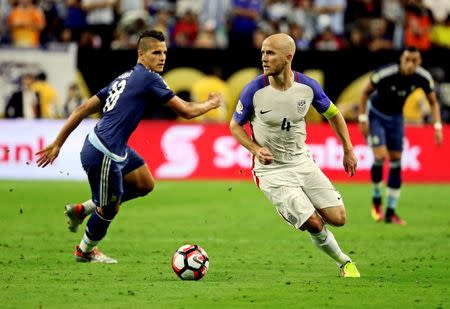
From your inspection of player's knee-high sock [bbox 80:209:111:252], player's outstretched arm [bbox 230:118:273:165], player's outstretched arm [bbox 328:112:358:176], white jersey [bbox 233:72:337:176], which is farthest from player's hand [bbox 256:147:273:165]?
player's knee-high sock [bbox 80:209:111:252]

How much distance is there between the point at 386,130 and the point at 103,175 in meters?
7.20

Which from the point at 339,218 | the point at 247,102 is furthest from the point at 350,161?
the point at 247,102

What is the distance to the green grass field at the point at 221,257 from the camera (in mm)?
9758

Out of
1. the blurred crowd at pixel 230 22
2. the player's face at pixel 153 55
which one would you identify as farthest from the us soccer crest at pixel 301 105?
the blurred crowd at pixel 230 22

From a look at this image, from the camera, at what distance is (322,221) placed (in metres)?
10.9

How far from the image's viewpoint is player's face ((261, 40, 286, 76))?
10.7 meters

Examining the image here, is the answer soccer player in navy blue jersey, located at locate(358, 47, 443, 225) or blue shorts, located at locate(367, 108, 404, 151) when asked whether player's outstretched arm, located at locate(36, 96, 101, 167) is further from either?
blue shorts, located at locate(367, 108, 404, 151)

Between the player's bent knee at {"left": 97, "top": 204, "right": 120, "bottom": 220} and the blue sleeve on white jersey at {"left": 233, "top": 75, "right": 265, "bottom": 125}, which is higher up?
the blue sleeve on white jersey at {"left": 233, "top": 75, "right": 265, "bottom": 125}

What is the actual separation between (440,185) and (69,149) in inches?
327

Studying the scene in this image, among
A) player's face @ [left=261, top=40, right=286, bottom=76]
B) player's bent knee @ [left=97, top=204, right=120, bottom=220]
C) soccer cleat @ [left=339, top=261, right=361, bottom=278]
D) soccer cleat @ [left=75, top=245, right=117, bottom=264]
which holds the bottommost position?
soccer cleat @ [left=75, top=245, right=117, bottom=264]

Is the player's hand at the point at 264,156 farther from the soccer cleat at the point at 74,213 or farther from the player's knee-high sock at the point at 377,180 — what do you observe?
the player's knee-high sock at the point at 377,180

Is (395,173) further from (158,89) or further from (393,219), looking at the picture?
(158,89)

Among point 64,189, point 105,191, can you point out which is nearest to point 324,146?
point 64,189

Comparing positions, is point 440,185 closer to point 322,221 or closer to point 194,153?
point 194,153
